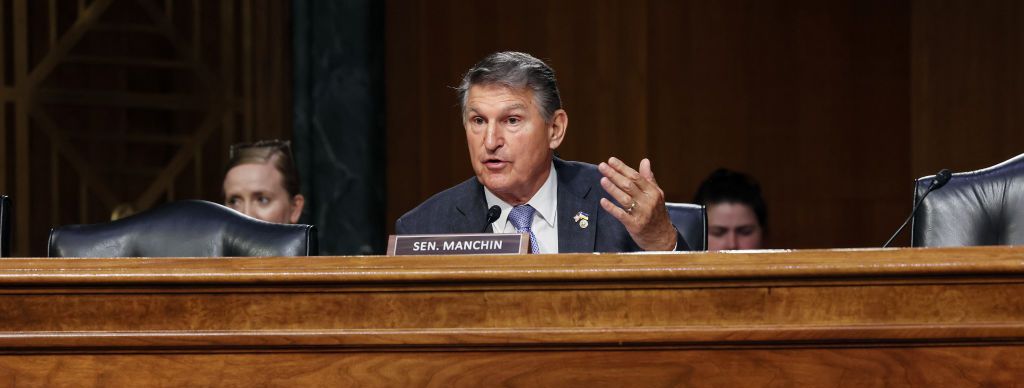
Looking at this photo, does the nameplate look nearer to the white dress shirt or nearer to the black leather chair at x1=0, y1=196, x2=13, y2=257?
the white dress shirt

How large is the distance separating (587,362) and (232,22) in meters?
3.27

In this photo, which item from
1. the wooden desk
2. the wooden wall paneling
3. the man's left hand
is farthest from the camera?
the wooden wall paneling

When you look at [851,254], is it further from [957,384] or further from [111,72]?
[111,72]

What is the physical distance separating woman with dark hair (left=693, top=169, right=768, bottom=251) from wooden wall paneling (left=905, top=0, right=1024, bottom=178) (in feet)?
4.73

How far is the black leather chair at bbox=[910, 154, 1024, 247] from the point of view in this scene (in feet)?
6.34

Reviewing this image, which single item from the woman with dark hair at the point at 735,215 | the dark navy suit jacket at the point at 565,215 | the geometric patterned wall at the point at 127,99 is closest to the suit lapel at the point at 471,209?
the dark navy suit jacket at the point at 565,215

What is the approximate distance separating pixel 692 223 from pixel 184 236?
0.79 metres

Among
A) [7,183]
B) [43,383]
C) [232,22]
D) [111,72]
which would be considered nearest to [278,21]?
[232,22]

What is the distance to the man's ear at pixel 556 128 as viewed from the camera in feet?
7.06

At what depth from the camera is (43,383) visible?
4.42ft

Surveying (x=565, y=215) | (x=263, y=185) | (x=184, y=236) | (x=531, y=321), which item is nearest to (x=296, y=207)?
(x=263, y=185)

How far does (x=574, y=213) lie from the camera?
211cm

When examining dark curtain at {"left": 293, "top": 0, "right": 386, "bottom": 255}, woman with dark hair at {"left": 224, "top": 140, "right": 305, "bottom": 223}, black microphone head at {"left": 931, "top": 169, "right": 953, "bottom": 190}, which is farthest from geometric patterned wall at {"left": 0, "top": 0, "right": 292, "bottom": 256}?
black microphone head at {"left": 931, "top": 169, "right": 953, "bottom": 190}

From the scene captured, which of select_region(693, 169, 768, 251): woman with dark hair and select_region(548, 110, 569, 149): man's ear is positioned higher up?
select_region(548, 110, 569, 149): man's ear
